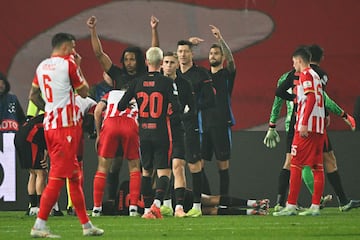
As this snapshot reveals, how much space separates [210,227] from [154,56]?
7.57 feet

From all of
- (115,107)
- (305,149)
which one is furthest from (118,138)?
(305,149)

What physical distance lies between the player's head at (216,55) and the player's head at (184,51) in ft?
2.38

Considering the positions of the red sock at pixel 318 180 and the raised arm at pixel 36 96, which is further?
the red sock at pixel 318 180

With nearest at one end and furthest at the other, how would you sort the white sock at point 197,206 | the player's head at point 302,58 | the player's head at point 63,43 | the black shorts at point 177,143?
the player's head at point 63,43
the player's head at point 302,58
the black shorts at point 177,143
the white sock at point 197,206

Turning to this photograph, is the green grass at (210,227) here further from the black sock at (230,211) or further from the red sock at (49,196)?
Answer: the black sock at (230,211)

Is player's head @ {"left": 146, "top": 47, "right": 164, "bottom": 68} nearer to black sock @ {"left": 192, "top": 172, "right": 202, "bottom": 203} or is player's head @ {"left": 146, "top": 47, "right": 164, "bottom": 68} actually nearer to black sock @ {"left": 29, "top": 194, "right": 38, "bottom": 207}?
black sock @ {"left": 192, "top": 172, "right": 202, "bottom": 203}

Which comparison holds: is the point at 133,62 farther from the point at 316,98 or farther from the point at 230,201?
the point at 316,98

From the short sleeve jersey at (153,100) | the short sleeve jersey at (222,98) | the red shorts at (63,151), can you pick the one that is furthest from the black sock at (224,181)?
the red shorts at (63,151)

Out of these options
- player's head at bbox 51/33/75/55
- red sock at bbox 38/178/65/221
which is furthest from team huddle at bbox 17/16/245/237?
red sock at bbox 38/178/65/221

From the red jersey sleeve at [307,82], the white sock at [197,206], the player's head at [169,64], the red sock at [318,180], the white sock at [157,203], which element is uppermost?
the player's head at [169,64]

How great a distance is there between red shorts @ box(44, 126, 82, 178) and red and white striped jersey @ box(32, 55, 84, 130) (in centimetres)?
10

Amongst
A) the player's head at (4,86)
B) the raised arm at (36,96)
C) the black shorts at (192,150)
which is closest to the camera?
the raised arm at (36,96)

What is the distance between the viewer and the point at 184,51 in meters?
14.9

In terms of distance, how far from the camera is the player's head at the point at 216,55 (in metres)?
15.7
